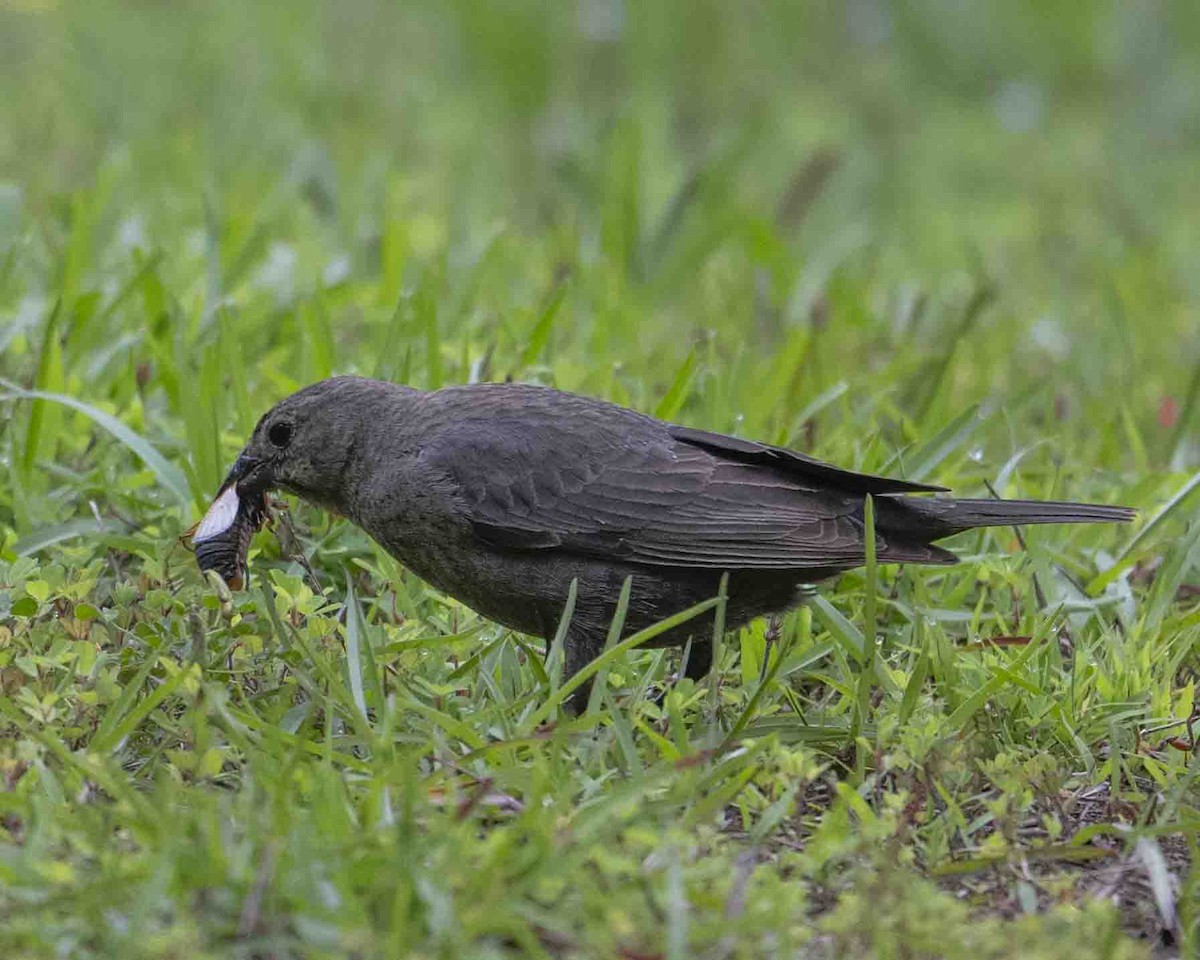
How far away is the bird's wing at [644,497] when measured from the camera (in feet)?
13.3

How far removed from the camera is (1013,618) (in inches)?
175

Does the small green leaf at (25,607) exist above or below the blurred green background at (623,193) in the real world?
below

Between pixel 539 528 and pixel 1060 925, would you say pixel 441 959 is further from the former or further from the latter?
pixel 539 528

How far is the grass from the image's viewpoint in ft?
9.63

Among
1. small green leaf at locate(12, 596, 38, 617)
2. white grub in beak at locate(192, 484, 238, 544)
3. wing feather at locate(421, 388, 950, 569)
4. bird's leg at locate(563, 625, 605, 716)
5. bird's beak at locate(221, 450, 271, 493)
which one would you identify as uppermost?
wing feather at locate(421, 388, 950, 569)

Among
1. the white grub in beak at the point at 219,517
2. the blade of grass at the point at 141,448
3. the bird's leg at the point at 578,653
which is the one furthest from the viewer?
the blade of grass at the point at 141,448

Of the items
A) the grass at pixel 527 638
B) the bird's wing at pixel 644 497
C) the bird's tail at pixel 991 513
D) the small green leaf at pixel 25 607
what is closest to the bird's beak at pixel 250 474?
the grass at pixel 527 638

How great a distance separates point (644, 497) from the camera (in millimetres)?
4125

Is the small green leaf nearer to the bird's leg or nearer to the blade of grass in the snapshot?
the blade of grass

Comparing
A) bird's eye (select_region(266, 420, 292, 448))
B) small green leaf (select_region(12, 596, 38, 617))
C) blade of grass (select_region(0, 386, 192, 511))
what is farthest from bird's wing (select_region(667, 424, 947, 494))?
small green leaf (select_region(12, 596, 38, 617))

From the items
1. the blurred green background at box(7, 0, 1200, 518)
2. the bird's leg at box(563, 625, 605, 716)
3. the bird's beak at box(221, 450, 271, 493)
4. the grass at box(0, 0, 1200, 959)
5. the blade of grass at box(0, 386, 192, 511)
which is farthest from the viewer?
the blurred green background at box(7, 0, 1200, 518)

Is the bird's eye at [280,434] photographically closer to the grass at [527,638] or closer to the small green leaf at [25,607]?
the grass at [527,638]

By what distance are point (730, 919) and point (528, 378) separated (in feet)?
8.96

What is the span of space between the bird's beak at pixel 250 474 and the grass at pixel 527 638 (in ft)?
0.61
